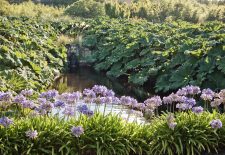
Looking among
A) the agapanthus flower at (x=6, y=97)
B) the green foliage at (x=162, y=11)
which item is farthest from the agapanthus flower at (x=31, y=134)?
the green foliage at (x=162, y=11)

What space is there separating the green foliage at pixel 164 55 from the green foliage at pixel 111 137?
3978mm

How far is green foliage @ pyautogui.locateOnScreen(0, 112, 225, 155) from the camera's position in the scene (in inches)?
210

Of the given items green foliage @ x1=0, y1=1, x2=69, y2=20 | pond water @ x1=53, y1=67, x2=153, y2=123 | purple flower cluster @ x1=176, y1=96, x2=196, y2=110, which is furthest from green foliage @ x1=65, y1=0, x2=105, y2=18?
purple flower cluster @ x1=176, y1=96, x2=196, y2=110

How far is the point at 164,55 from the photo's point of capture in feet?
38.6

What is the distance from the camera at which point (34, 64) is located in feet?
36.4

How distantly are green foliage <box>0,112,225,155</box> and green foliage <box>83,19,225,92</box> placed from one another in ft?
13.1

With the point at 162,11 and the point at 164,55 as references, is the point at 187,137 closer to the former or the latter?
the point at 164,55

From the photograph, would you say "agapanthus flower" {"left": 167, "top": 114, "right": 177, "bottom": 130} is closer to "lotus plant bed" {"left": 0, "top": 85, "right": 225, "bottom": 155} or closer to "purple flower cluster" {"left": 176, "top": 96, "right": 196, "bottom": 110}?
"lotus plant bed" {"left": 0, "top": 85, "right": 225, "bottom": 155}

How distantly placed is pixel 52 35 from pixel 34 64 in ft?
23.1

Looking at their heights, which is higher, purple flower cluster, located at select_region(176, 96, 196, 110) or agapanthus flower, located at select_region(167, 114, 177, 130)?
purple flower cluster, located at select_region(176, 96, 196, 110)

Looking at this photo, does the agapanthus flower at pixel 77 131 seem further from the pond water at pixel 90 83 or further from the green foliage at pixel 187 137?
the pond water at pixel 90 83

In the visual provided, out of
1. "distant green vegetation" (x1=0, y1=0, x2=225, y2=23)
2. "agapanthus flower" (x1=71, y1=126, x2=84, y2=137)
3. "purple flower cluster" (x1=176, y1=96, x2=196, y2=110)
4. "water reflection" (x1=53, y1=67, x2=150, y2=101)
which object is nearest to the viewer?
"agapanthus flower" (x1=71, y1=126, x2=84, y2=137)

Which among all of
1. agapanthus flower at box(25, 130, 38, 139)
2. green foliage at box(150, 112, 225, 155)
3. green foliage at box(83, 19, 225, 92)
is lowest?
green foliage at box(83, 19, 225, 92)

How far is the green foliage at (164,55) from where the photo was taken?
33.0ft
